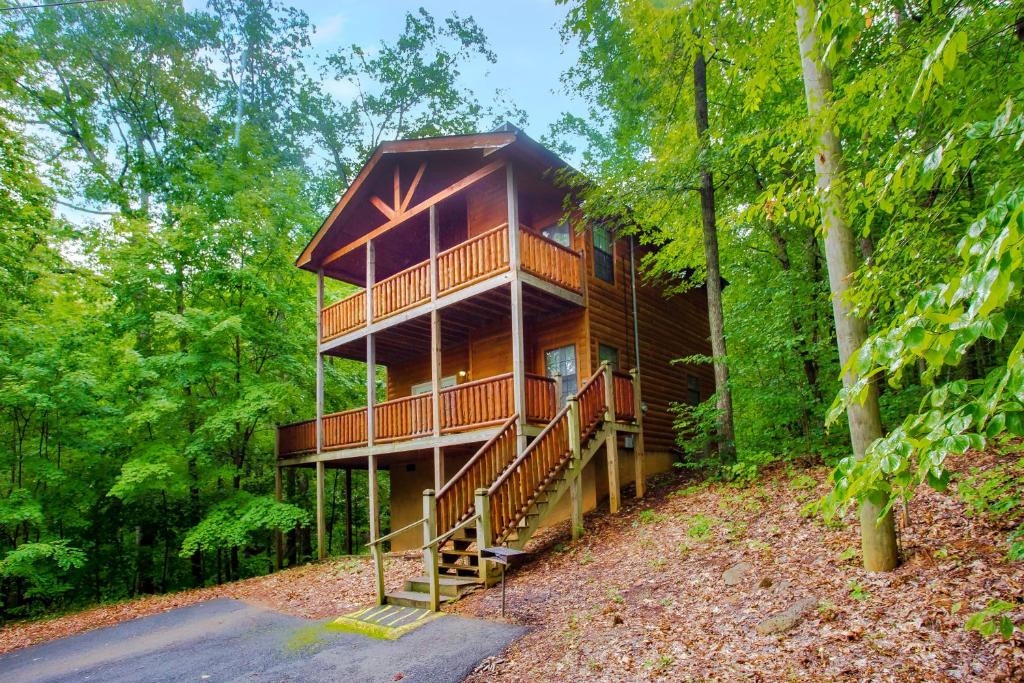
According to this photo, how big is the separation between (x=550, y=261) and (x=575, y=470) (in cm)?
449

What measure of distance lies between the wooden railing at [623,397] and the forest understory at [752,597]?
6.99 feet

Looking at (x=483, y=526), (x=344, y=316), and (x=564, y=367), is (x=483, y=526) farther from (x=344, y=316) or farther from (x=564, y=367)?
(x=344, y=316)

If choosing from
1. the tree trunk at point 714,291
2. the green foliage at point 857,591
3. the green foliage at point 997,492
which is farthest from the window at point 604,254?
the green foliage at point 857,591

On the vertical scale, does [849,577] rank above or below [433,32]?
below

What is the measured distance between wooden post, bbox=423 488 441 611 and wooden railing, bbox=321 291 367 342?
667 centimetres

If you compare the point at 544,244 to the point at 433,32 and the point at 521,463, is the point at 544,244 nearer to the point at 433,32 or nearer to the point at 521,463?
the point at 521,463

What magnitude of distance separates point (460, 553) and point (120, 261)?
12986 mm

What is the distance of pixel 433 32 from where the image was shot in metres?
30.2

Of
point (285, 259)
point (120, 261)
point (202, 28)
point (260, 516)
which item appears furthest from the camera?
point (202, 28)

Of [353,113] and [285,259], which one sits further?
[353,113]

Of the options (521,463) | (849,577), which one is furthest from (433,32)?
(849,577)

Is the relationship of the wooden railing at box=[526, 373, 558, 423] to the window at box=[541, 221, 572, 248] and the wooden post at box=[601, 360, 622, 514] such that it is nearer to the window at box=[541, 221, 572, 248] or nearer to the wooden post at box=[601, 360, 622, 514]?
the wooden post at box=[601, 360, 622, 514]

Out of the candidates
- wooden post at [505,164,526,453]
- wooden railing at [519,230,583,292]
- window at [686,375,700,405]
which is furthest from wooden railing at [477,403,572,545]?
window at [686,375,700,405]

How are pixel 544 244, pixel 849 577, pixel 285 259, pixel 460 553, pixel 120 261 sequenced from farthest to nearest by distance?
pixel 285 259
pixel 120 261
pixel 544 244
pixel 460 553
pixel 849 577
